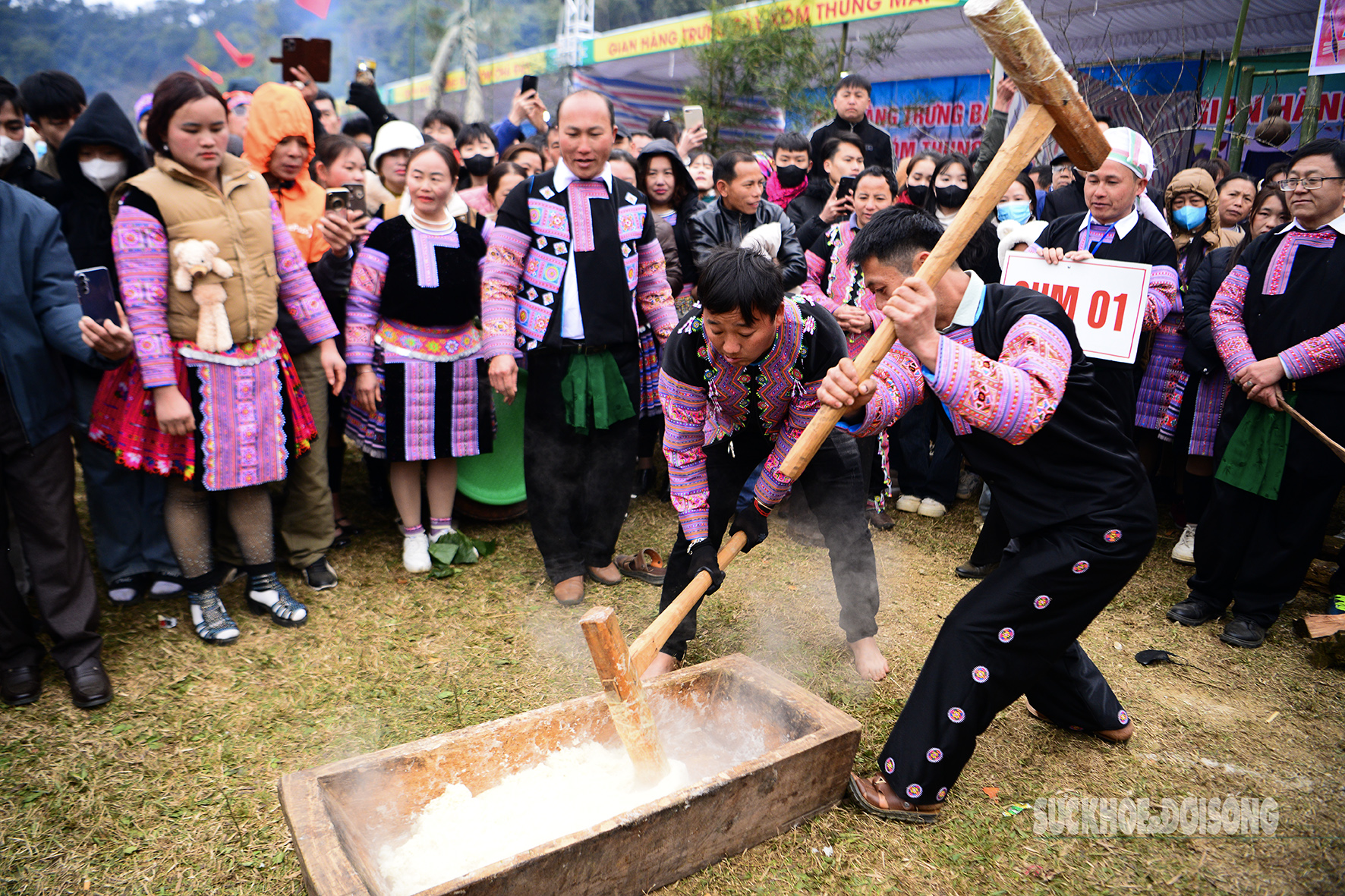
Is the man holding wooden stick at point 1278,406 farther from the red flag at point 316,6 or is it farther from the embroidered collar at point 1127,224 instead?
the red flag at point 316,6

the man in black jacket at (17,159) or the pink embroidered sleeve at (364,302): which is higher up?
the man in black jacket at (17,159)

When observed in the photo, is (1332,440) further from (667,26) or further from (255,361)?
(667,26)

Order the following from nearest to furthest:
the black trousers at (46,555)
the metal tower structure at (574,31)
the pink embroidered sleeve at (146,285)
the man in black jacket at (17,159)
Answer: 1. the black trousers at (46,555)
2. the pink embroidered sleeve at (146,285)
3. the man in black jacket at (17,159)
4. the metal tower structure at (574,31)

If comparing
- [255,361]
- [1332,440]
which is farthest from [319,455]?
[1332,440]

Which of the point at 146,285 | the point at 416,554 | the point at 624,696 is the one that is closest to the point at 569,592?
the point at 416,554

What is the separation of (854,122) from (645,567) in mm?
4000

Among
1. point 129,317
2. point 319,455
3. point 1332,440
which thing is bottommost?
point 319,455

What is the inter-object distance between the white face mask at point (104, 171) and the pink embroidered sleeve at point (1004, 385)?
3.24 m

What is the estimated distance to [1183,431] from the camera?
4625mm

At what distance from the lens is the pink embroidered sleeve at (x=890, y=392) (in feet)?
8.73

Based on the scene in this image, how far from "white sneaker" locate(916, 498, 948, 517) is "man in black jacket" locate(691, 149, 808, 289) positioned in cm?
169

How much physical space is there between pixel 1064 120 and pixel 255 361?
120 inches

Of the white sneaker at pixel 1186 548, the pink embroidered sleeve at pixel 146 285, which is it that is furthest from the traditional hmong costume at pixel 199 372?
the white sneaker at pixel 1186 548

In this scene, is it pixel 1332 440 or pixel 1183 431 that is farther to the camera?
pixel 1183 431
